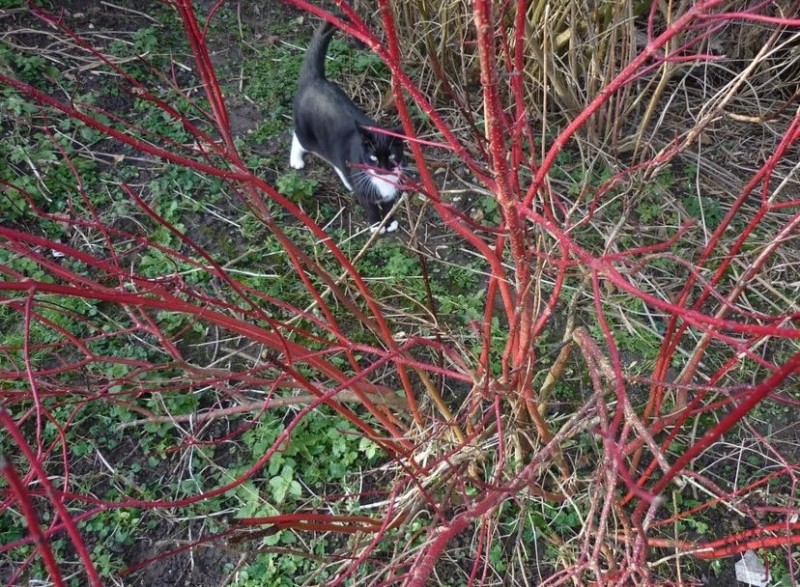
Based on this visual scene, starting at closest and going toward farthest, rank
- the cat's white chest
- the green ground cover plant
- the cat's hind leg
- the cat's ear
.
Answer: the green ground cover plant
the cat's ear
the cat's white chest
the cat's hind leg

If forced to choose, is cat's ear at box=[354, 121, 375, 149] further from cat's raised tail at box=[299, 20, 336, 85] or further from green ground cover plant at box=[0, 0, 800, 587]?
cat's raised tail at box=[299, 20, 336, 85]

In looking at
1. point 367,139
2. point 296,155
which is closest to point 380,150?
point 367,139

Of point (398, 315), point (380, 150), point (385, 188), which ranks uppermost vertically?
point (380, 150)

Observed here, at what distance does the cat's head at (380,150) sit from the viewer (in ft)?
8.73

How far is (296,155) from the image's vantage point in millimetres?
3031

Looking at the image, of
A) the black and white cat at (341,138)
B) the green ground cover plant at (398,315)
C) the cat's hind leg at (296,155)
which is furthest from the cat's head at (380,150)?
the cat's hind leg at (296,155)

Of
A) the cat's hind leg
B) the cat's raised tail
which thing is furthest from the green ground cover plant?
the cat's raised tail

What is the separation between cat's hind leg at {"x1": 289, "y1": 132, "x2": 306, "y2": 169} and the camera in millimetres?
3008

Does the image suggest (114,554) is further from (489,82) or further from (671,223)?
(671,223)

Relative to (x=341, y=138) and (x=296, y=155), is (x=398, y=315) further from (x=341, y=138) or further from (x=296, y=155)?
(x=296, y=155)

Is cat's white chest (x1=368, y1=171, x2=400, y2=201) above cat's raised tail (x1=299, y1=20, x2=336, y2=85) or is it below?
below

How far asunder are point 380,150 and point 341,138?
0.19 m

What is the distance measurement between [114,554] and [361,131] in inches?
70.8

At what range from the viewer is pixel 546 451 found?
1.21 m
